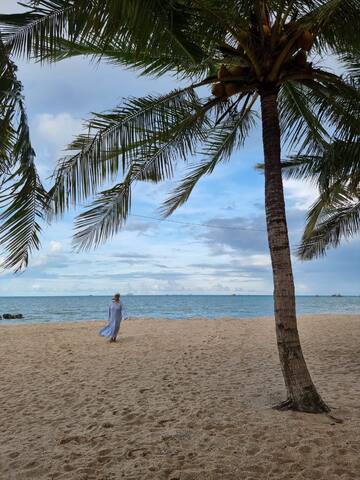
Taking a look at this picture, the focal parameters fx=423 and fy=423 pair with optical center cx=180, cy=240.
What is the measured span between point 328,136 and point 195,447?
18.3 feet

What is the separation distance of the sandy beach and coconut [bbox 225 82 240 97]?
4.06 meters

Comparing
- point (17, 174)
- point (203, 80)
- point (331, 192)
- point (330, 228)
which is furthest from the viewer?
point (330, 228)

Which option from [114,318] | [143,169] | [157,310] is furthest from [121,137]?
[157,310]

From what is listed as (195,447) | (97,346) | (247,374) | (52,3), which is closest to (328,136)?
(247,374)

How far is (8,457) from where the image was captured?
4316mm

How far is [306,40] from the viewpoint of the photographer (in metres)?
4.95

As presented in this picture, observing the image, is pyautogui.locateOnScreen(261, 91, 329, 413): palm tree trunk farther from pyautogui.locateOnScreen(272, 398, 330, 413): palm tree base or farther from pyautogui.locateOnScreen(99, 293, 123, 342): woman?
pyautogui.locateOnScreen(99, 293, 123, 342): woman

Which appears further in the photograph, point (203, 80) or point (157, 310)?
point (157, 310)

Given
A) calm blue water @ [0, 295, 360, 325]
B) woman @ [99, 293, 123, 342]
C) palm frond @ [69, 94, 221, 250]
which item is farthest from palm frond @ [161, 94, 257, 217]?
calm blue water @ [0, 295, 360, 325]

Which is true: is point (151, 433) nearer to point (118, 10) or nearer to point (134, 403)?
point (134, 403)

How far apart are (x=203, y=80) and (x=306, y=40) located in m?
1.41

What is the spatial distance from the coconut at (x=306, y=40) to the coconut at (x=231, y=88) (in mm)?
888

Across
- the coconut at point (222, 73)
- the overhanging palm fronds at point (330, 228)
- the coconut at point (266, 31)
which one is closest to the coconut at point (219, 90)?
the coconut at point (222, 73)

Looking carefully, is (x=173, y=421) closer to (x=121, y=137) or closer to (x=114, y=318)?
(x=121, y=137)
